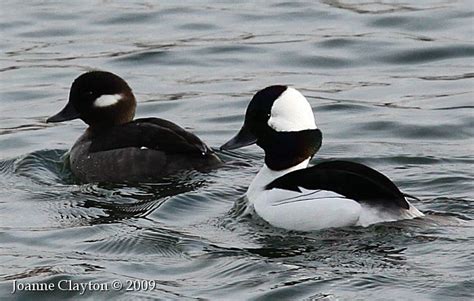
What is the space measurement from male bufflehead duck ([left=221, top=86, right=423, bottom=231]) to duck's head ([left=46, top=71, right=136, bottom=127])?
5.84ft

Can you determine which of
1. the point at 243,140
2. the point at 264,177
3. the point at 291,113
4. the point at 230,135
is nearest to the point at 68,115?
the point at 230,135

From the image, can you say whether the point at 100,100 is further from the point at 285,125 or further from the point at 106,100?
the point at 285,125

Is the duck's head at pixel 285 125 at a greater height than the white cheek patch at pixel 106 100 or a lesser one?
greater

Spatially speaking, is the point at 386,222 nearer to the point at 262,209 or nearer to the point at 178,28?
the point at 262,209

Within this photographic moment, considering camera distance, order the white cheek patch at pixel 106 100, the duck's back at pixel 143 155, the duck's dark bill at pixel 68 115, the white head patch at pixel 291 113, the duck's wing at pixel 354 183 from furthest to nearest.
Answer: the duck's dark bill at pixel 68 115 → the white cheek patch at pixel 106 100 → the duck's back at pixel 143 155 → the white head patch at pixel 291 113 → the duck's wing at pixel 354 183

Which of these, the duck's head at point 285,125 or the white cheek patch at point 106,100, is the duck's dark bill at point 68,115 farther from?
the duck's head at point 285,125

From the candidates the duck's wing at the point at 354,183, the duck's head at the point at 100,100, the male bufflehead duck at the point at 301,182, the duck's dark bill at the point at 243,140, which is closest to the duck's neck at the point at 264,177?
the male bufflehead duck at the point at 301,182

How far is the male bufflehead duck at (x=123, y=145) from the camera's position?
1107 cm

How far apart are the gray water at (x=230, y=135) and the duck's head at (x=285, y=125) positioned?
478 millimetres

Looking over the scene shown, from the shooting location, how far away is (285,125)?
994 cm

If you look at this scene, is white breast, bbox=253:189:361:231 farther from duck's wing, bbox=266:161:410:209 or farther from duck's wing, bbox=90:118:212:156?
duck's wing, bbox=90:118:212:156

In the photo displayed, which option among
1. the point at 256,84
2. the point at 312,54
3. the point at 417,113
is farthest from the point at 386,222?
the point at 312,54

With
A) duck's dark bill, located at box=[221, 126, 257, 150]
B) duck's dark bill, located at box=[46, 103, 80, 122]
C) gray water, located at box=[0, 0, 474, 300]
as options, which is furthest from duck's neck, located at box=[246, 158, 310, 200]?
duck's dark bill, located at box=[46, 103, 80, 122]

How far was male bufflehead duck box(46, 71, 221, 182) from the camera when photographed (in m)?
11.1
